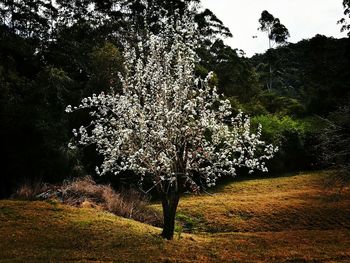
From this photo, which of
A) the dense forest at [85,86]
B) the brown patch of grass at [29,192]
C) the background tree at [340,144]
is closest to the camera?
the background tree at [340,144]

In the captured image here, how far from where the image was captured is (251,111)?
3947 cm

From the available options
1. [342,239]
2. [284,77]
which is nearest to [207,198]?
[342,239]

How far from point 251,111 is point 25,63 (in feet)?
72.4

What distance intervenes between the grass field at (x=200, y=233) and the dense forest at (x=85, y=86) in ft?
9.49

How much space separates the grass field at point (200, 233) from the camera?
11648mm

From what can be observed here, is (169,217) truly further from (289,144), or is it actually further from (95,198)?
(289,144)

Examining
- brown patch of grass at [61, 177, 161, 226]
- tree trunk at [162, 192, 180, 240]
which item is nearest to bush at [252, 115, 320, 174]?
brown patch of grass at [61, 177, 161, 226]

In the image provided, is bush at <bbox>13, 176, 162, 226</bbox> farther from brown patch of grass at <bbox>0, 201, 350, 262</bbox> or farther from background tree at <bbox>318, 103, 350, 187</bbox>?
background tree at <bbox>318, 103, 350, 187</bbox>

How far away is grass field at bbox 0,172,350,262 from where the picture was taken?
11.6m

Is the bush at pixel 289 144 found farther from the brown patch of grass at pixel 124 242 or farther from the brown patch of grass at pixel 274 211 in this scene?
the brown patch of grass at pixel 124 242

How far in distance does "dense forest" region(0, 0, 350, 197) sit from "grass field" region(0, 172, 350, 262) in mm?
2891

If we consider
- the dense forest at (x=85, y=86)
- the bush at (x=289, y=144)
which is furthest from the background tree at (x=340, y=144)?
the bush at (x=289, y=144)

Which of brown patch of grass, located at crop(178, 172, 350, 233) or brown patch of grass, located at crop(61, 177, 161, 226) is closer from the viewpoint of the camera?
brown patch of grass, located at crop(178, 172, 350, 233)

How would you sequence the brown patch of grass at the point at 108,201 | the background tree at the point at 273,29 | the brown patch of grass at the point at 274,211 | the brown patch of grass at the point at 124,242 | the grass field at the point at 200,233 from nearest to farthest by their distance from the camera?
1. the brown patch of grass at the point at 124,242
2. the grass field at the point at 200,233
3. the brown patch of grass at the point at 274,211
4. the brown patch of grass at the point at 108,201
5. the background tree at the point at 273,29
